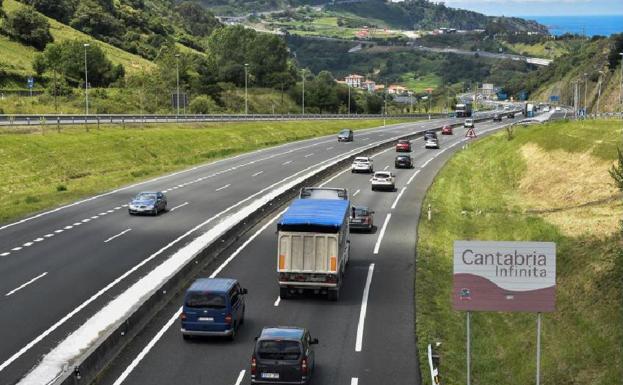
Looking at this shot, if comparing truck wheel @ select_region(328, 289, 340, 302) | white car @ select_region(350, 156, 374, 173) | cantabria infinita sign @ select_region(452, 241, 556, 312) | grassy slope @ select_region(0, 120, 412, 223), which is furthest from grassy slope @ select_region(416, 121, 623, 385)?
grassy slope @ select_region(0, 120, 412, 223)

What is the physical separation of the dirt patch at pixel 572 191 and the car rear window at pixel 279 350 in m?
27.2

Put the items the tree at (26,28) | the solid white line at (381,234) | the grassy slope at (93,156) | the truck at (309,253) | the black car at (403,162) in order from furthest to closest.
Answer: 1. the tree at (26,28)
2. the black car at (403,162)
3. the grassy slope at (93,156)
4. the solid white line at (381,234)
5. the truck at (309,253)

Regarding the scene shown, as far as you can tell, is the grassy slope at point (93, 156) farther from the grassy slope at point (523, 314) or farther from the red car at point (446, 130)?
the red car at point (446, 130)

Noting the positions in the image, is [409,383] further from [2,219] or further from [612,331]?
[2,219]

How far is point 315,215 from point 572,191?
1518 inches

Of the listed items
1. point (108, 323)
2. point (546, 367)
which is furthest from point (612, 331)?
point (108, 323)

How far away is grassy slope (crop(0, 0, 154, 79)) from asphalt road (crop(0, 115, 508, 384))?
2822 inches

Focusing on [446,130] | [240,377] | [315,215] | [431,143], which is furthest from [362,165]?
[240,377]

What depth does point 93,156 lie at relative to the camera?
8131 centimetres

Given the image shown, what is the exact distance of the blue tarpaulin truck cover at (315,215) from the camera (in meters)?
34.4

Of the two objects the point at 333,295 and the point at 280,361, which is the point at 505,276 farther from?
the point at 333,295

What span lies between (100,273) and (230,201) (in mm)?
23765

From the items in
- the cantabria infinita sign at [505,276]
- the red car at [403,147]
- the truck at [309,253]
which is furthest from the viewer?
the red car at [403,147]

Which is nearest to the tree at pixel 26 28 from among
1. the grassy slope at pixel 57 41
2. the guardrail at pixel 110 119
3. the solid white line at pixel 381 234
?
the grassy slope at pixel 57 41
